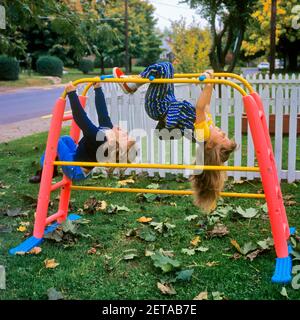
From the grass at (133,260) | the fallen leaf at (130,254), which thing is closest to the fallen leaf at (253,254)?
the grass at (133,260)

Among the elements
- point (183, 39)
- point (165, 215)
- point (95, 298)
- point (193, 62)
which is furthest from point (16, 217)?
point (183, 39)

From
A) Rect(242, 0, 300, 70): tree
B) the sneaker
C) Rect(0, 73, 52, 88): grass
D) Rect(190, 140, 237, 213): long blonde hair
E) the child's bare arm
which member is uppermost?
Rect(242, 0, 300, 70): tree

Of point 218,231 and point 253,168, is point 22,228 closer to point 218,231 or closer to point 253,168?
point 218,231

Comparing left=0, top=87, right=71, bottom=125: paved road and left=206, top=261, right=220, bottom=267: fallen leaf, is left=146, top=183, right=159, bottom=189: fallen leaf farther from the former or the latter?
left=0, top=87, right=71, bottom=125: paved road

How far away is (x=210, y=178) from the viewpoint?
3.56m

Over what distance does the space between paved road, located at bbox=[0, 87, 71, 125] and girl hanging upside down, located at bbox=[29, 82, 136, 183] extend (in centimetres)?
862

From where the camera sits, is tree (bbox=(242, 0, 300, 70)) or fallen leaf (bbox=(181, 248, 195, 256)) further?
tree (bbox=(242, 0, 300, 70))

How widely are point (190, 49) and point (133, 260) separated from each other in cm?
1302

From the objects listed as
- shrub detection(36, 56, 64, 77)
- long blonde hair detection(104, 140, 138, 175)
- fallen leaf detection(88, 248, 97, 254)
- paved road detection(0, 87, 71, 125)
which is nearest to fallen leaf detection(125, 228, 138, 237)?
fallen leaf detection(88, 248, 97, 254)

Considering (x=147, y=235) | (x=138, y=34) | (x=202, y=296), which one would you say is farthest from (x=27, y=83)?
(x=202, y=296)

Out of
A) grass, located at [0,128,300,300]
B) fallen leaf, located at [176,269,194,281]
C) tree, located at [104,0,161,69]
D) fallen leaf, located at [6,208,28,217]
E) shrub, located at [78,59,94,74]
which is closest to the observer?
grass, located at [0,128,300,300]

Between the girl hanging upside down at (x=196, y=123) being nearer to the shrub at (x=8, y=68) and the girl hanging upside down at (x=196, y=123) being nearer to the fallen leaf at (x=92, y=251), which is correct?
the fallen leaf at (x=92, y=251)

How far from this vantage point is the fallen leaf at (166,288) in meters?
2.88

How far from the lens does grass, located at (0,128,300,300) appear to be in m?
2.96
